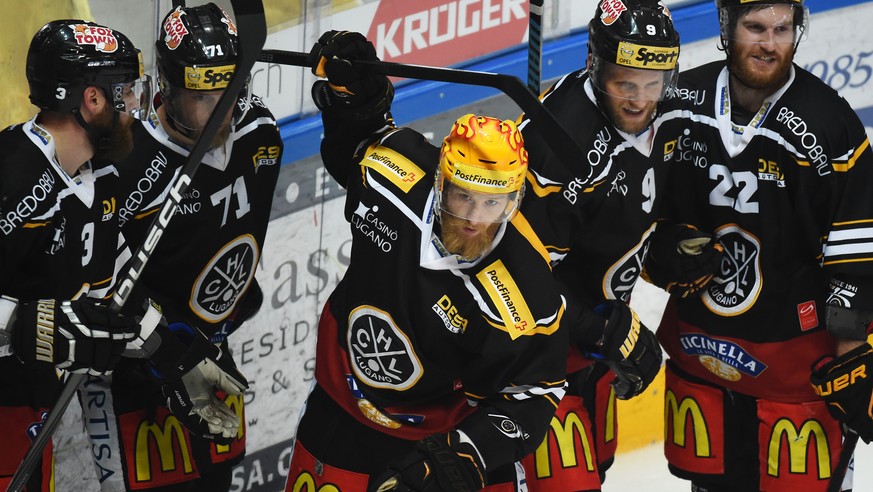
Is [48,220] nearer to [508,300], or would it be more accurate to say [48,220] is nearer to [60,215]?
[60,215]

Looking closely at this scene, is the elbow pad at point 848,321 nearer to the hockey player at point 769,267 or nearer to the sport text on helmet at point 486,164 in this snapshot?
the hockey player at point 769,267

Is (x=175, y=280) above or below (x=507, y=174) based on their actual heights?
below

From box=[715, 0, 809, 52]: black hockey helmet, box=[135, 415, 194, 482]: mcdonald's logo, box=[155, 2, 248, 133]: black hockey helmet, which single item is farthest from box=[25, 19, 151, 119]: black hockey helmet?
box=[715, 0, 809, 52]: black hockey helmet

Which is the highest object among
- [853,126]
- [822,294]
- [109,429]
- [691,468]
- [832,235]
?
[853,126]

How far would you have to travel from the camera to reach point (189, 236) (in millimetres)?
3551

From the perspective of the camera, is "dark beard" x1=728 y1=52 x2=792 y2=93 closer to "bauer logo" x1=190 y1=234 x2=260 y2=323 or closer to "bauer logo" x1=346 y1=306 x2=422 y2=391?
"bauer logo" x1=346 y1=306 x2=422 y2=391

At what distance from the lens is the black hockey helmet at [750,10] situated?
11.8 ft

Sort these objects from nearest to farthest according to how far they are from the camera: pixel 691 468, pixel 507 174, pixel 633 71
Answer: pixel 507 174 → pixel 633 71 → pixel 691 468

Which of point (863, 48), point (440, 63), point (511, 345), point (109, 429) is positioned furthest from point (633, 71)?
point (863, 48)

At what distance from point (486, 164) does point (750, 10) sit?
0.98 m

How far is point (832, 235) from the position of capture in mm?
3559

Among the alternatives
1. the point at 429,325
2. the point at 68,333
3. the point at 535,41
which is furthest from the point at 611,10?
the point at 68,333

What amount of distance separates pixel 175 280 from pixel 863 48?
9.93 feet

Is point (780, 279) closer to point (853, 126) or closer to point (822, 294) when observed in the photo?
point (822, 294)
